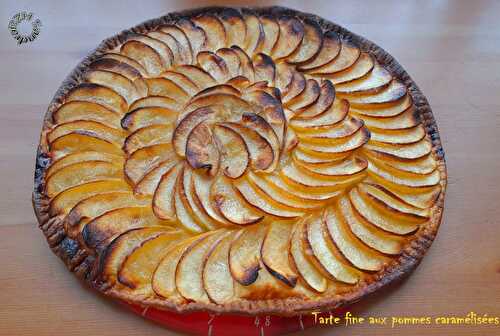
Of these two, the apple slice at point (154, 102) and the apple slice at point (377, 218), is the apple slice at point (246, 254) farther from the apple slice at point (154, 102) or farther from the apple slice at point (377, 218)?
the apple slice at point (154, 102)

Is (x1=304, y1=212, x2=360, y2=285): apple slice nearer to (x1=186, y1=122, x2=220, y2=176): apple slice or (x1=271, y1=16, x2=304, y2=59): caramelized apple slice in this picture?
(x1=186, y1=122, x2=220, y2=176): apple slice

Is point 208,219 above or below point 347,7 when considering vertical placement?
below

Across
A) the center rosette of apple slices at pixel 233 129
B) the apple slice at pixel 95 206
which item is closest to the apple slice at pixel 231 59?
the center rosette of apple slices at pixel 233 129

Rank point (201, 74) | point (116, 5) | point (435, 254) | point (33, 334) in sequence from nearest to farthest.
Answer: point (33, 334) → point (435, 254) → point (201, 74) → point (116, 5)

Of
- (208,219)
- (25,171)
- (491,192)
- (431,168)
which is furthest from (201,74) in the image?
(491,192)

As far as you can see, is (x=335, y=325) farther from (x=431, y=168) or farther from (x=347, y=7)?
(x=347, y=7)

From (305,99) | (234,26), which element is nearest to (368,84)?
(305,99)
